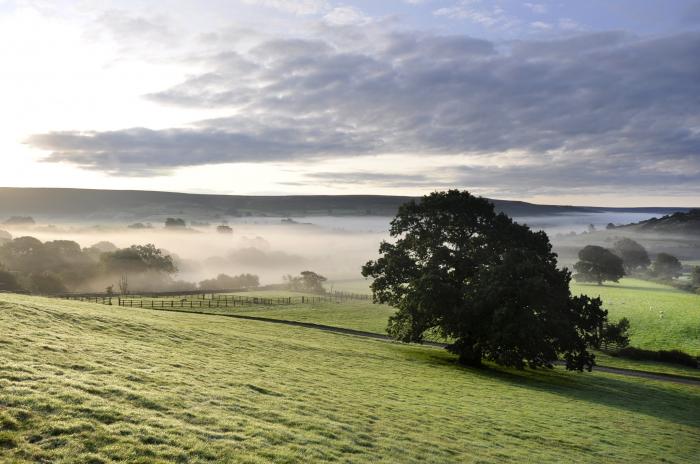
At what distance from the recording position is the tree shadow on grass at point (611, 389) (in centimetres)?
3406

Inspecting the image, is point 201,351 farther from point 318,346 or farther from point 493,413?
point 493,413

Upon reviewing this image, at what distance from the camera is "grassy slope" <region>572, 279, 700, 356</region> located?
210ft

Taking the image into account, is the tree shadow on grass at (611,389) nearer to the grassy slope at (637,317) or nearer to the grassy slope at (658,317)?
the grassy slope at (637,317)

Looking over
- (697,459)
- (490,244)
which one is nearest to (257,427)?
(697,459)

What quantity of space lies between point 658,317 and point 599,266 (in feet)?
163

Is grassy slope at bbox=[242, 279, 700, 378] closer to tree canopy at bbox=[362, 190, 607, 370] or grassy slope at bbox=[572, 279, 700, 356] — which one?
grassy slope at bbox=[572, 279, 700, 356]

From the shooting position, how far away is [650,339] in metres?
65.5

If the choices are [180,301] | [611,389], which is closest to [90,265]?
[180,301]

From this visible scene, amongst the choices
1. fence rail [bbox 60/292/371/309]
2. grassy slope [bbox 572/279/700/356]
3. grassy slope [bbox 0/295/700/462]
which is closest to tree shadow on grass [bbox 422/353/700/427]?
grassy slope [bbox 0/295/700/462]

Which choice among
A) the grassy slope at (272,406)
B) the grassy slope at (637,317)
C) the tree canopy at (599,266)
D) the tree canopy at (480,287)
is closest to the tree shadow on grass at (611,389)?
the grassy slope at (272,406)

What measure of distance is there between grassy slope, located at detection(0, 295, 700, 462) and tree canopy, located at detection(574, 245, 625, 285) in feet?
291

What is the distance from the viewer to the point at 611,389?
40.3 meters

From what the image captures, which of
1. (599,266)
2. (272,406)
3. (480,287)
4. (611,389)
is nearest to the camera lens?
(272,406)

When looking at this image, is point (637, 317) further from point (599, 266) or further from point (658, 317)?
point (599, 266)
